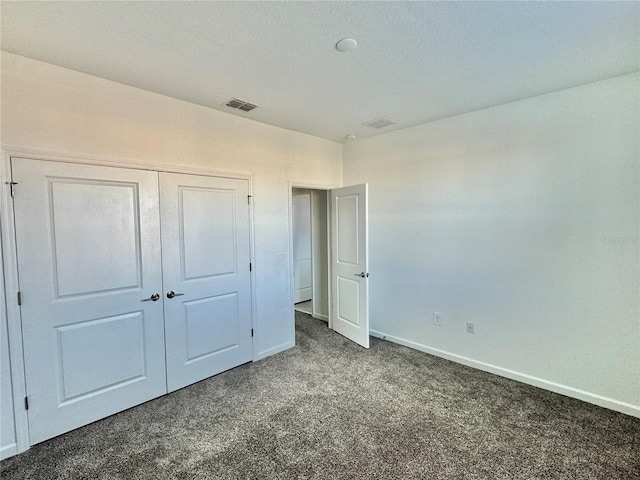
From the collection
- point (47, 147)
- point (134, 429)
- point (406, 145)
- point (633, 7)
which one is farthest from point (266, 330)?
point (633, 7)

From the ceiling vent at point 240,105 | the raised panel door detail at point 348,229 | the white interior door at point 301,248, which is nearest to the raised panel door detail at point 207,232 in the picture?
the ceiling vent at point 240,105

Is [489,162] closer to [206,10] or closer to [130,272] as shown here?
[206,10]

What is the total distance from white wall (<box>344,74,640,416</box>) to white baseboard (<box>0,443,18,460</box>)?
142 inches

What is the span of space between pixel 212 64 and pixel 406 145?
242cm

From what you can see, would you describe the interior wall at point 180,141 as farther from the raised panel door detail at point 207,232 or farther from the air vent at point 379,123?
the air vent at point 379,123

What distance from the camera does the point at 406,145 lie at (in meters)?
3.72

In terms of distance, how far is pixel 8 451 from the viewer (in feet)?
6.66

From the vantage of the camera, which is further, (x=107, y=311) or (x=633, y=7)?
(x=107, y=311)

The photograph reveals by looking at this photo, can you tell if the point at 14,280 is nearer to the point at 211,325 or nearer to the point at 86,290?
the point at 86,290

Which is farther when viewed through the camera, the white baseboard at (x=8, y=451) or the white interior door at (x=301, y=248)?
the white interior door at (x=301, y=248)

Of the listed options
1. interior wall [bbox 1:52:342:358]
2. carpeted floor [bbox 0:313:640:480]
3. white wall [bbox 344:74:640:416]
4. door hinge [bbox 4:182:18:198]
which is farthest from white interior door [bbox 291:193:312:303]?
door hinge [bbox 4:182:18:198]

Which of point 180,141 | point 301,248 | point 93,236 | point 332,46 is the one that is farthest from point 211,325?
point 301,248

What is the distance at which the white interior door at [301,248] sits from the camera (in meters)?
5.99

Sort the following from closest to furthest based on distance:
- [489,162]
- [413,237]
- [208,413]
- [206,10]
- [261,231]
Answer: [206,10] → [208,413] → [489,162] → [261,231] → [413,237]
